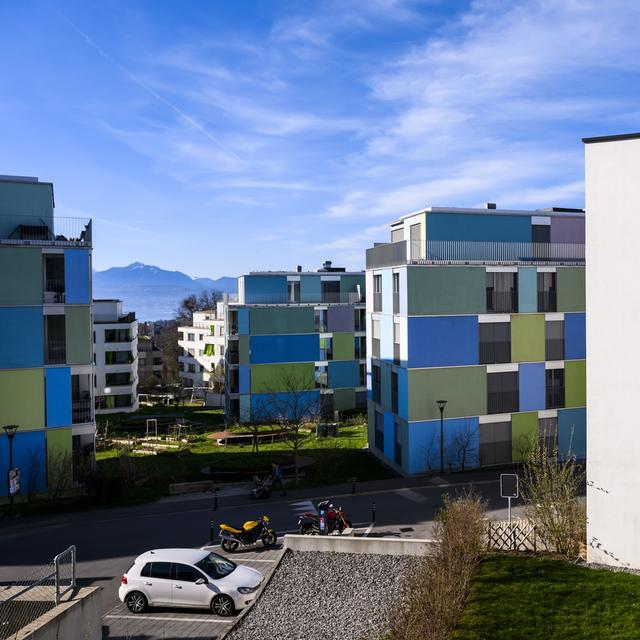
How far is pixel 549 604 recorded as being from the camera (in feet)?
44.1

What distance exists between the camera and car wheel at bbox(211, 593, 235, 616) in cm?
1529

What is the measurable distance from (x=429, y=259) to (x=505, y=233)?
407 cm

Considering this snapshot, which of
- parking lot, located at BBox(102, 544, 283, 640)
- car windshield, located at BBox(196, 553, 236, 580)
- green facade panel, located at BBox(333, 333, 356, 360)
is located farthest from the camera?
green facade panel, located at BBox(333, 333, 356, 360)

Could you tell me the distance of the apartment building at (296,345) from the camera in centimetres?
4588

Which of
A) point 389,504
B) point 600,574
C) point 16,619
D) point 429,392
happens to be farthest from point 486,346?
point 16,619

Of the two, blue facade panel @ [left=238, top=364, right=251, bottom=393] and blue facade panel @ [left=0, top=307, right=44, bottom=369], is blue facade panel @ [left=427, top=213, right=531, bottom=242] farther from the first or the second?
blue facade panel @ [left=238, top=364, right=251, bottom=393]

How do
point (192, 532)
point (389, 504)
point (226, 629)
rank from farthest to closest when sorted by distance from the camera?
point (389, 504), point (192, 532), point (226, 629)

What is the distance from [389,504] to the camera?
953 inches

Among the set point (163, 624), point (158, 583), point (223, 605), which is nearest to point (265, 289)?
point (158, 583)

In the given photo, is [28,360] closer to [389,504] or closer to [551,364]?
[389,504]

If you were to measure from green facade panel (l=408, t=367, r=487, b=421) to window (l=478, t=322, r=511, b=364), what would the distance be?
66 cm

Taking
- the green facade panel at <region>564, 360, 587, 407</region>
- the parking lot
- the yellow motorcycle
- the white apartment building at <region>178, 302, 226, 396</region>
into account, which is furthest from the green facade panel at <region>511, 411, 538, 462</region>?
the white apartment building at <region>178, 302, 226, 396</region>

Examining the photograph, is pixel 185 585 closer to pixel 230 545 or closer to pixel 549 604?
pixel 230 545

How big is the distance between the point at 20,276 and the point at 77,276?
6.68 feet
